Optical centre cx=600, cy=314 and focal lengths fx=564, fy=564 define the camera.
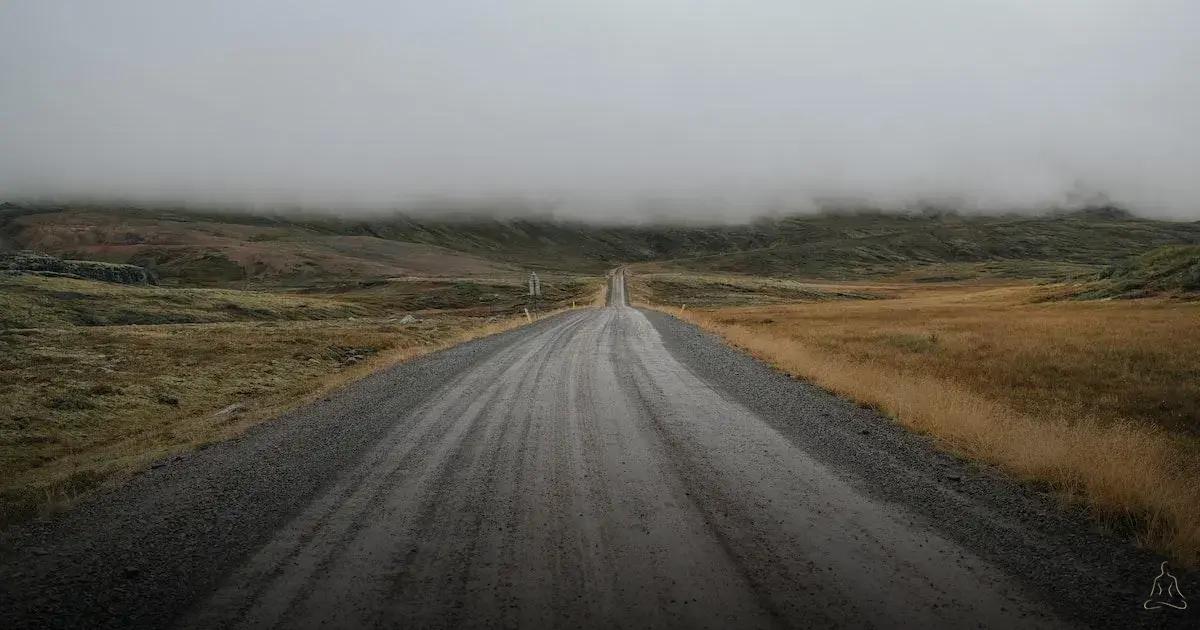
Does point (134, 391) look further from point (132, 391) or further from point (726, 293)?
point (726, 293)

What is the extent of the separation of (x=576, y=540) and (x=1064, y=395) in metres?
14.8

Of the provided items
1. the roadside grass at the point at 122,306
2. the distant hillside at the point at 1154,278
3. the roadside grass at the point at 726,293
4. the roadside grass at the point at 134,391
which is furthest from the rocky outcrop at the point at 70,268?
the distant hillside at the point at 1154,278

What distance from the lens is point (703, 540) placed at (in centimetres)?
535

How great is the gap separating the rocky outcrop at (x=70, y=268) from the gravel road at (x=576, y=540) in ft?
328

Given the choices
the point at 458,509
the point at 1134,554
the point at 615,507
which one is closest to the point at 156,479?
the point at 458,509

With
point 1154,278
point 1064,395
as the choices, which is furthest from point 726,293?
point 1064,395

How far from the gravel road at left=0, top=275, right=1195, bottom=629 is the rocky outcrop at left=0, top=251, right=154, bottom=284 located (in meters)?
100

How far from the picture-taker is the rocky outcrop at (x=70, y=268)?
81312 mm

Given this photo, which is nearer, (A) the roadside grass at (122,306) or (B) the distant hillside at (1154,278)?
(B) the distant hillside at (1154,278)

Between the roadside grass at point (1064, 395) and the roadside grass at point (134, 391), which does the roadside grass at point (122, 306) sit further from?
the roadside grass at point (1064, 395)

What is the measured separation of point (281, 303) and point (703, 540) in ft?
248

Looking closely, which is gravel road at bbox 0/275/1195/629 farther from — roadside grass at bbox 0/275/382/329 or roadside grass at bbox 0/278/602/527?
roadside grass at bbox 0/275/382/329

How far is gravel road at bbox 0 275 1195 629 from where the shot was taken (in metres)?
4.29

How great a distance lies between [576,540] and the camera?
541 cm
